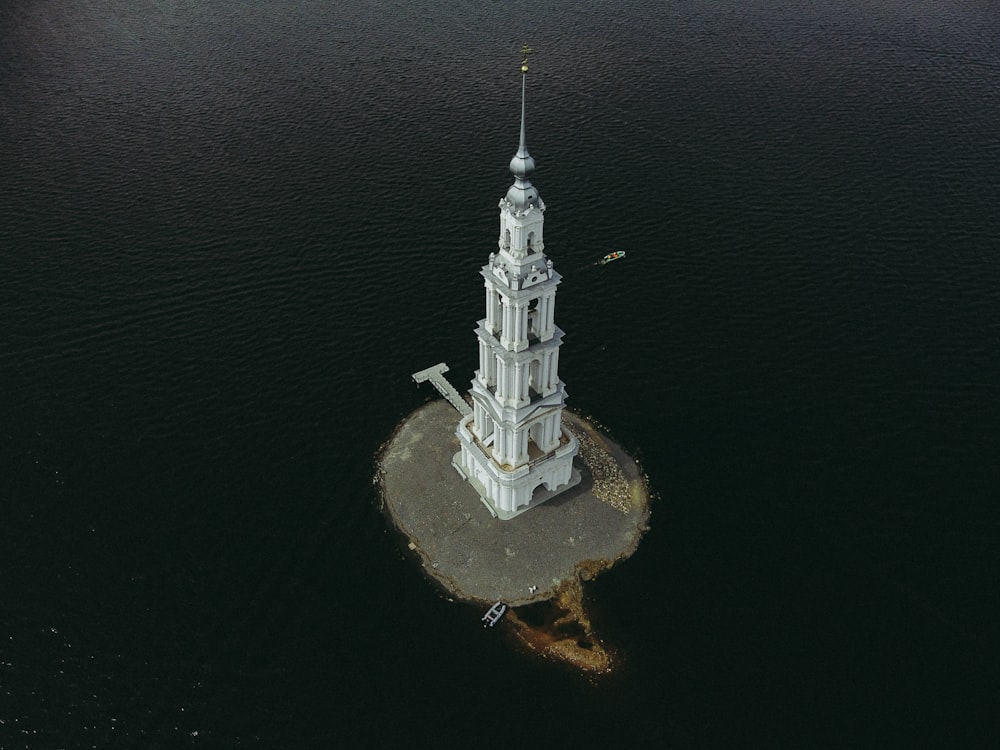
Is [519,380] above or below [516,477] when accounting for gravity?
above

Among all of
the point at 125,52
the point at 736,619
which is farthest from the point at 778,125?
the point at 125,52

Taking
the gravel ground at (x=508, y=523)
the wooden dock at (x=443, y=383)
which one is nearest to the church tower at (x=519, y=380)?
the gravel ground at (x=508, y=523)

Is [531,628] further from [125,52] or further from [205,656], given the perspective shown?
[125,52]

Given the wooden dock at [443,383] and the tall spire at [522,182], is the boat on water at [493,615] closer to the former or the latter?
the wooden dock at [443,383]

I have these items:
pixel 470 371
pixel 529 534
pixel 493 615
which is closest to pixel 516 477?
pixel 529 534

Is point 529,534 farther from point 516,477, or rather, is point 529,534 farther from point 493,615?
point 493,615

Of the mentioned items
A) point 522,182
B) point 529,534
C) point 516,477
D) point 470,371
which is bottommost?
point 529,534

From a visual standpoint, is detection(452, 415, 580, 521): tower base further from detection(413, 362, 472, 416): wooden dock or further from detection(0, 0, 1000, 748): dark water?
detection(0, 0, 1000, 748): dark water
